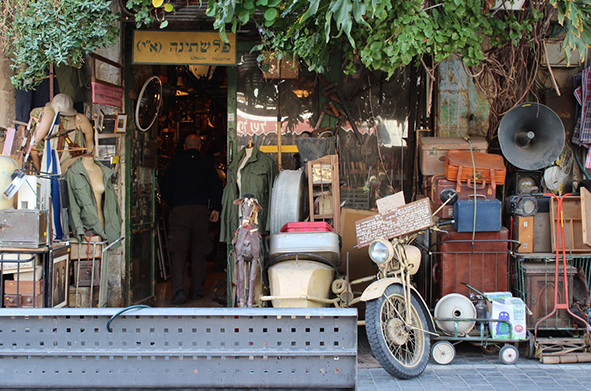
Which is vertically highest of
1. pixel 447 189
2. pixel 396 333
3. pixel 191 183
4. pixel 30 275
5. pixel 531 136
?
pixel 531 136

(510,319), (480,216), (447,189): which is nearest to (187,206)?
(447,189)

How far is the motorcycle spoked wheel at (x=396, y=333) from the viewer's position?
15.7 ft

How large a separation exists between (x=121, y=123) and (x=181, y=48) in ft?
4.17

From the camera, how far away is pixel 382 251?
17.1ft

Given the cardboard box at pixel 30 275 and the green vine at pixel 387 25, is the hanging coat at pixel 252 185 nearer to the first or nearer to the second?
the green vine at pixel 387 25

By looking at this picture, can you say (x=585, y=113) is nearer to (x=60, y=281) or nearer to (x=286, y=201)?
(x=286, y=201)

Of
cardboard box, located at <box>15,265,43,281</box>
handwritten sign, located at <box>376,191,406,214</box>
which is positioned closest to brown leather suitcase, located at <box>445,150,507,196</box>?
handwritten sign, located at <box>376,191,406,214</box>

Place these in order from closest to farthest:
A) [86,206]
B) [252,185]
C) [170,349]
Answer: [170,349], [86,206], [252,185]

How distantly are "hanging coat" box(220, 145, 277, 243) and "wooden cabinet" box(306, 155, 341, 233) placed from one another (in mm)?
706

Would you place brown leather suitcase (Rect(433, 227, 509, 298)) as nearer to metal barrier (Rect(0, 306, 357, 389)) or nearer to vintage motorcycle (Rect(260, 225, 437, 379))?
vintage motorcycle (Rect(260, 225, 437, 379))

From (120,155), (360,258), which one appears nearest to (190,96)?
(120,155)

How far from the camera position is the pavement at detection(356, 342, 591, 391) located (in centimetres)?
491

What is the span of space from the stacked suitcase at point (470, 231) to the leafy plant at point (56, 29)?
406 cm

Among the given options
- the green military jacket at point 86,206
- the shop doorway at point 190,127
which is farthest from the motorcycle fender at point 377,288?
the shop doorway at point 190,127
